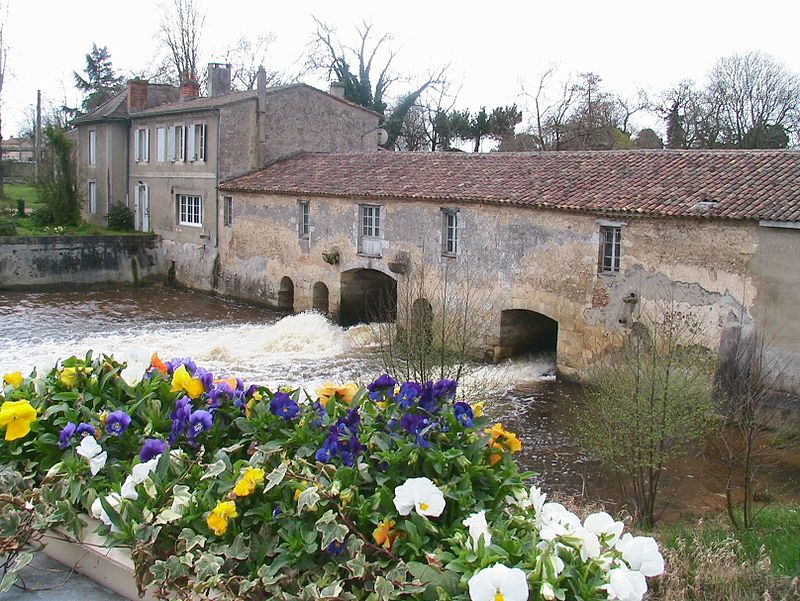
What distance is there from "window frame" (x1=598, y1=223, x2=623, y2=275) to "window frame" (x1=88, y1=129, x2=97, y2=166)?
25750 millimetres

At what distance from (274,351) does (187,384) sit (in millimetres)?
16357

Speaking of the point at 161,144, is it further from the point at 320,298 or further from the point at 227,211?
the point at 320,298

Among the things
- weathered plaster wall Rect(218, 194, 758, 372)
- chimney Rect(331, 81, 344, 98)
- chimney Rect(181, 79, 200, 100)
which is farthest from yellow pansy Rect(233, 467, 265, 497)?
chimney Rect(181, 79, 200, 100)

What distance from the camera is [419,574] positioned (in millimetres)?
3248

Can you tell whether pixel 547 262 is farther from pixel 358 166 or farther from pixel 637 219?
pixel 358 166

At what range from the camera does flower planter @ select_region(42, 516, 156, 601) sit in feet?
12.2

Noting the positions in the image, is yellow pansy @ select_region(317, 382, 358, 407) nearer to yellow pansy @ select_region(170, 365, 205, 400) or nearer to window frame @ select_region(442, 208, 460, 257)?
yellow pansy @ select_region(170, 365, 205, 400)

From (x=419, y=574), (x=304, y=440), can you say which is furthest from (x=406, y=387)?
(x=419, y=574)

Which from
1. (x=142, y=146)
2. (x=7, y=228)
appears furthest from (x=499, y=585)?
(x=142, y=146)

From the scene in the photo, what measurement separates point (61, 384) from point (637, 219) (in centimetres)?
1316

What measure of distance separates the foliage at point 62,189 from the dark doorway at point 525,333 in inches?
869

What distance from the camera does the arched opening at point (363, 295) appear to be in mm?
23859

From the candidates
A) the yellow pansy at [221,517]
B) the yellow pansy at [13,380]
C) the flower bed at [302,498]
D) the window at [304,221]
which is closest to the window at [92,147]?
the window at [304,221]

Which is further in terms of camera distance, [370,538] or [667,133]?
[667,133]
